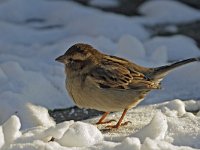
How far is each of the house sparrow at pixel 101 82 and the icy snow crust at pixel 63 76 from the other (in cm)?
19

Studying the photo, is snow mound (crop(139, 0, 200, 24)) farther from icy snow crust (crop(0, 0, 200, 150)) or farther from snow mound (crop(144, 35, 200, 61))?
snow mound (crop(144, 35, 200, 61))

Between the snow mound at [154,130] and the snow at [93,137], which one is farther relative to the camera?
the snow mound at [154,130]

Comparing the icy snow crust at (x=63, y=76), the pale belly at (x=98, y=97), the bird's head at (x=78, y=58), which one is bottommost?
the icy snow crust at (x=63, y=76)

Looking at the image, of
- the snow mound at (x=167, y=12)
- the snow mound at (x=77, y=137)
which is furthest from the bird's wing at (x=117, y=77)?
the snow mound at (x=167, y=12)

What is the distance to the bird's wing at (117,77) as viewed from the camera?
17.1ft

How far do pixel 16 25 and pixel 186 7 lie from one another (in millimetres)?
2053

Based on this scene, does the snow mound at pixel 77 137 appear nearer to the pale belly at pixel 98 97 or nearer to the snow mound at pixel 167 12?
the pale belly at pixel 98 97

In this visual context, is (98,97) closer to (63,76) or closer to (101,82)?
(101,82)

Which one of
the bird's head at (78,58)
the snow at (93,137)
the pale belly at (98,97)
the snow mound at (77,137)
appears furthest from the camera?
the bird's head at (78,58)

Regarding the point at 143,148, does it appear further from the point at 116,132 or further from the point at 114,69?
the point at 114,69

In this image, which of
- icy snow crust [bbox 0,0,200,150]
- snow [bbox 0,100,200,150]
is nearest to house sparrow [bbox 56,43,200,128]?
icy snow crust [bbox 0,0,200,150]

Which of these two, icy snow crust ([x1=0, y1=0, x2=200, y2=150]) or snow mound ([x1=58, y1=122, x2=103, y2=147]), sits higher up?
snow mound ([x1=58, y1=122, x2=103, y2=147])

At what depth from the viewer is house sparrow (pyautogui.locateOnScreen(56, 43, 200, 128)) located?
5.16 meters

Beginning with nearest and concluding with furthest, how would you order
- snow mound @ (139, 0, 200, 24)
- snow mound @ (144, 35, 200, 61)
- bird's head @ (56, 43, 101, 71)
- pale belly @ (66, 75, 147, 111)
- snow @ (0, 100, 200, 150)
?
snow @ (0, 100, 200, 150) < pale belly @ (66, 75, 147, 111) < bird's head @ (56, 43, 101, 71) < snow mound @ (144, 35, 200, 61) < snow mound @ (139, 0, 200, 24)
